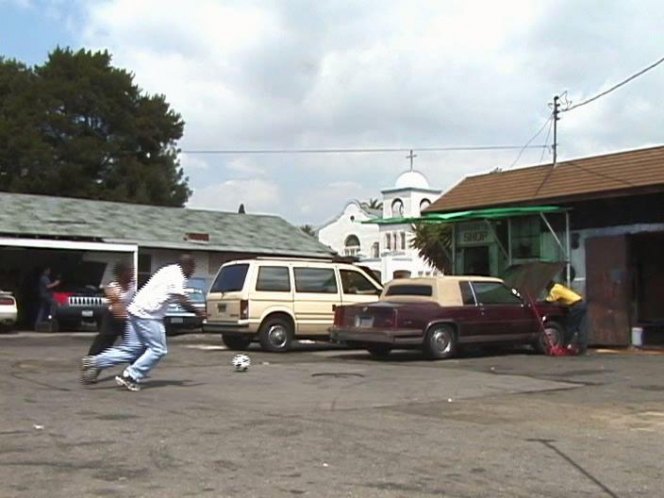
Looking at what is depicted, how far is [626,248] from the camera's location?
22.0m

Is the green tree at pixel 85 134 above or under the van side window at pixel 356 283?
above

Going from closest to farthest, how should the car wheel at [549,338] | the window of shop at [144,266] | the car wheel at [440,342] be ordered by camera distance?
the car wheel at [440,342] → the car wheel at [549,338] → the window of shop at [144,266]

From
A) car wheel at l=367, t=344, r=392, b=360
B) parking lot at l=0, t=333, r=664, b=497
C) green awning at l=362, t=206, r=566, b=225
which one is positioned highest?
green awning at l=362, t=206, r=566, b=225

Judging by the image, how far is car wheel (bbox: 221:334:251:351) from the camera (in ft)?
69.8

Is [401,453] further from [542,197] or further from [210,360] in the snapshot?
[542,197]

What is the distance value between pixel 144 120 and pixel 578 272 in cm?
3780

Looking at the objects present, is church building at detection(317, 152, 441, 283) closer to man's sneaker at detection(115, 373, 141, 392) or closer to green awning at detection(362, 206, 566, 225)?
green awning at detection(362, 206, 566, 225)

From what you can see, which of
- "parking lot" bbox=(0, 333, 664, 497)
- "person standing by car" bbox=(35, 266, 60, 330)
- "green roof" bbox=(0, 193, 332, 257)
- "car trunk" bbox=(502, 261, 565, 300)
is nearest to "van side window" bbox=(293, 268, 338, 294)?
"car trunk" bbox=(502, 261, 565, 300)

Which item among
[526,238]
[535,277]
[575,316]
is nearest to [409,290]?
[575,316]

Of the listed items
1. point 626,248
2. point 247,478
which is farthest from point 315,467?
point 626,248

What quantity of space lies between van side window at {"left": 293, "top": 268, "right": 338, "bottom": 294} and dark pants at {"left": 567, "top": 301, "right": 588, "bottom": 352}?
192 inches

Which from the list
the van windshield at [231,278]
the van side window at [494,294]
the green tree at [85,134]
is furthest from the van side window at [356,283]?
the green tree at [85,134]

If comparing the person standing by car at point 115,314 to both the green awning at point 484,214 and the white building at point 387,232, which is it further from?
the white building at point 387,232

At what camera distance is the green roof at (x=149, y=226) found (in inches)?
1219
